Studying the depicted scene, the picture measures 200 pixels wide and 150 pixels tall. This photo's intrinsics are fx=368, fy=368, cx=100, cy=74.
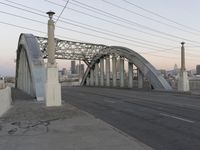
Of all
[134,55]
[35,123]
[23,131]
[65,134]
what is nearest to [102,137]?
[65,134]

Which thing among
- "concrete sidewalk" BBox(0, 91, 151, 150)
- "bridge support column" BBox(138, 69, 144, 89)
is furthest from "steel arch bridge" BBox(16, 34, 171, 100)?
"concrete sidewalk" BBox(0, 91, 151, 150)

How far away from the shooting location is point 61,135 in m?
11.0

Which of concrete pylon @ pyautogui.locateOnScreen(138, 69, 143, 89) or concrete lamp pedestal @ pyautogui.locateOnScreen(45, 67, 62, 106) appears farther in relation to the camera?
concrete pylon @ pyautogui.locateOnScreen(138, 69, 143, 89)

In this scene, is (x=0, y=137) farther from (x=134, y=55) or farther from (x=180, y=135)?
(x=134, y=55)

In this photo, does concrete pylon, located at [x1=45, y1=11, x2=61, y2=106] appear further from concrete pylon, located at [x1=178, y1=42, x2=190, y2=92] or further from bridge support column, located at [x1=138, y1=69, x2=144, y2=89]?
bridge support column, located at [x1=138, y1=69, x2=144, y2=89]

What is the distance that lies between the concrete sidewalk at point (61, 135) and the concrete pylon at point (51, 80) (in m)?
6.62

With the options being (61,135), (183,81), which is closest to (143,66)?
(183,81)

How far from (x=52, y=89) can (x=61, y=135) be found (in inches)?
455

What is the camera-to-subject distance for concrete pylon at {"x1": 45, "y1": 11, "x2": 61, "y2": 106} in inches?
873

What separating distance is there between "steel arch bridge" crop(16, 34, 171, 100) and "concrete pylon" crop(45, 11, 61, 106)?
16.9ft

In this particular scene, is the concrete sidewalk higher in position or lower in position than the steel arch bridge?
lower

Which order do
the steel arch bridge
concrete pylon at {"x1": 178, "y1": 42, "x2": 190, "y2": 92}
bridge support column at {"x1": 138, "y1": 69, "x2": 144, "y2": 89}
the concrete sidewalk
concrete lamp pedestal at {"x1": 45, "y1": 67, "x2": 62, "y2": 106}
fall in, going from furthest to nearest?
1. bridge support column at {"x1": 138, "y1": 69, "x2": 144, "y2": 89}
2. concrete pylon at {"x1": 178, "y1": 42, "x2": 190, "y2": 92}
3. the steel arch bridge
4. concrete lamp pedestal at {"x1": 45, "y1": 67, "x2": 62, "y2": 106}
5. the concrete sidewalk

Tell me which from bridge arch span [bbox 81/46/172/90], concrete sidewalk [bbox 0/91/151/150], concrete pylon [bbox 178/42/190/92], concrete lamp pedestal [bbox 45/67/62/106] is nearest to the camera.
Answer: concrete sidewalk [bbox 0/91/151/150]

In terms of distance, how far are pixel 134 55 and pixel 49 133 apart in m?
39.4
